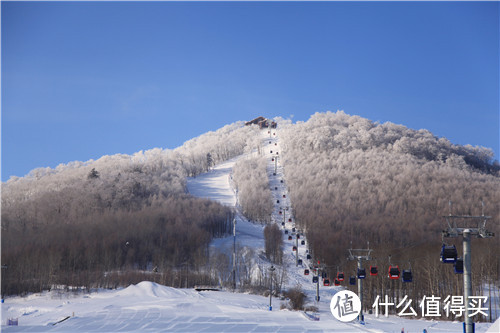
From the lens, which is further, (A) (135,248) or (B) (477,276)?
(A) (135,248)

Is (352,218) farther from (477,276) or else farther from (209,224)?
(477,276)

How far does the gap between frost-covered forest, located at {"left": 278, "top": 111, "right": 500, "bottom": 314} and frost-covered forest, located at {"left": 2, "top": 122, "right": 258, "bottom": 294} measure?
1917cm

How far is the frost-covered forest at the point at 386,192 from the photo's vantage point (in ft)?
156

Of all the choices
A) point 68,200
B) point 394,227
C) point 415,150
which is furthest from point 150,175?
point 415,150

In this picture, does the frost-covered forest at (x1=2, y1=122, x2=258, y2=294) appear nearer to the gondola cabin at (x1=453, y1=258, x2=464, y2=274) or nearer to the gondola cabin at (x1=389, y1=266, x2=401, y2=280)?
the gondola cabin at (x1=389, y1=266, x2=401, y2=280)

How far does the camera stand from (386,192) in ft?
345

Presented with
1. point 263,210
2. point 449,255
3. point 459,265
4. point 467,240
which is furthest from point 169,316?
point 263,210

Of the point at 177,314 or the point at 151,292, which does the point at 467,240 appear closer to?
the point at 177,314

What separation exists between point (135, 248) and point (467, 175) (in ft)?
297

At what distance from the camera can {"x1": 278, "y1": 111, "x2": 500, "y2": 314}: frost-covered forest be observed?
156 feet

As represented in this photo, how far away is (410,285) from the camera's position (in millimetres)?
45250

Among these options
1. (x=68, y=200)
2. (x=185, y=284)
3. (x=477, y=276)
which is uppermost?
(x=68, y=200)

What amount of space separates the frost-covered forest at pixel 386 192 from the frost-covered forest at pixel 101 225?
1917 centimetres

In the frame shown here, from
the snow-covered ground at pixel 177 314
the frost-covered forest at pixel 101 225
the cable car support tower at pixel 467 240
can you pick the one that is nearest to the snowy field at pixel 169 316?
the snow-covered ground at pixel 177 314
